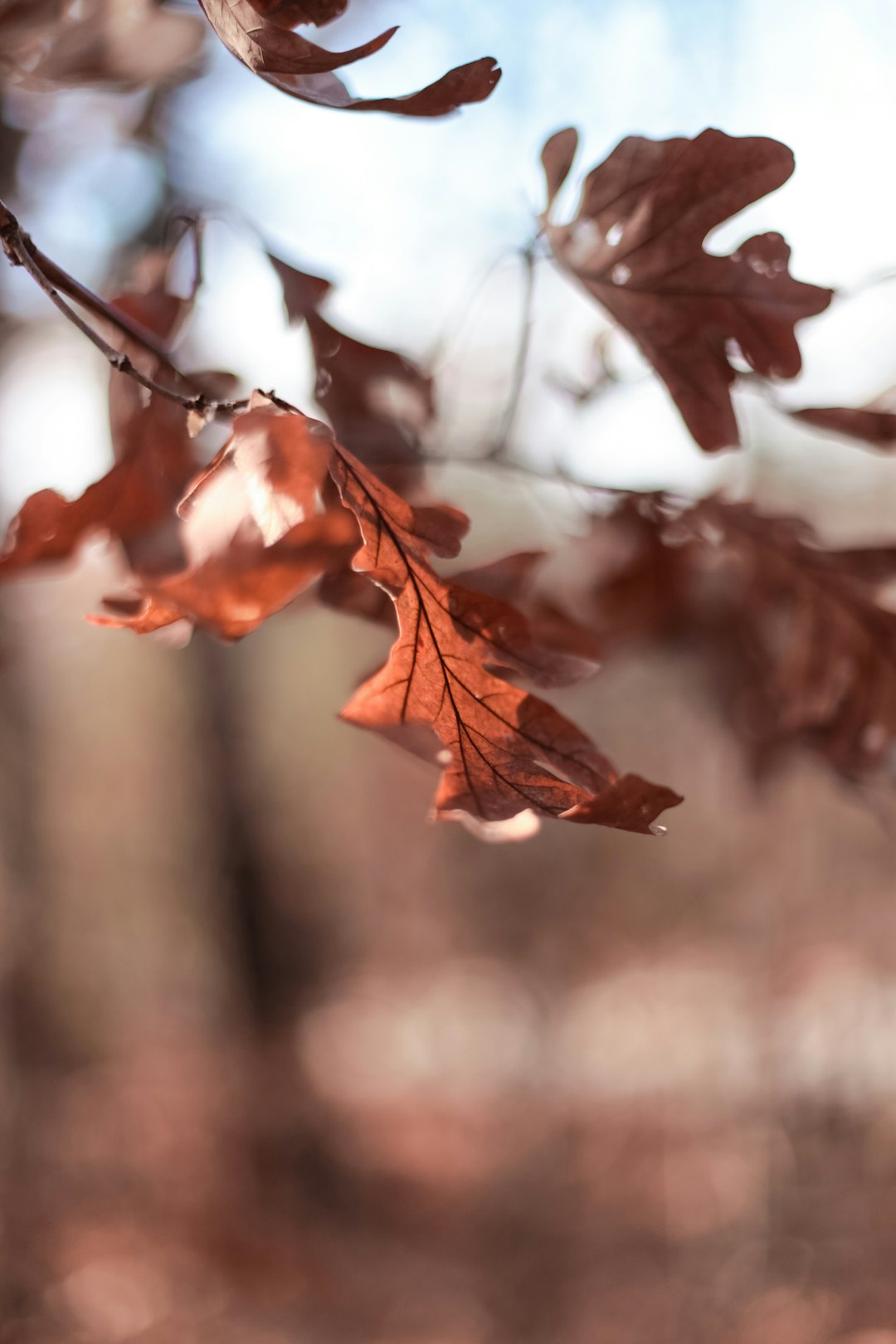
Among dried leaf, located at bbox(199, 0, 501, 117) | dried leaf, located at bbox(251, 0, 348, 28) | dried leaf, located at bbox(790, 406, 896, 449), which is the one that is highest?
dried leaf, located at bbox(251, 0, 348, 28)

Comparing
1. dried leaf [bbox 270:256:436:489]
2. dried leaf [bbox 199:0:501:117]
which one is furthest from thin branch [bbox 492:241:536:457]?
dried leaf [bbox 199:0:501:117]

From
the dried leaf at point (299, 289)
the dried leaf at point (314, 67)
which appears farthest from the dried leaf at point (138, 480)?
the dried leaf at point (314, 67)

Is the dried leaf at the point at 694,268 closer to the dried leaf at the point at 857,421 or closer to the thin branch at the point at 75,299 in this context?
the dried leaf at the point at 857,421

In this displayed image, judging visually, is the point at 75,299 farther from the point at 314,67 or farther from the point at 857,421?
the point at 857,421

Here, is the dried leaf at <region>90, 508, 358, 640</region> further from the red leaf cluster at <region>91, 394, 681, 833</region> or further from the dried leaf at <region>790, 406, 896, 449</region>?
the dried leaf at <region>790, 406, 896, 449</region>

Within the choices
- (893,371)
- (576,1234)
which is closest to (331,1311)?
(576,1234)

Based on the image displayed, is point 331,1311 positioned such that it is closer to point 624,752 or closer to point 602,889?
point 602,889
